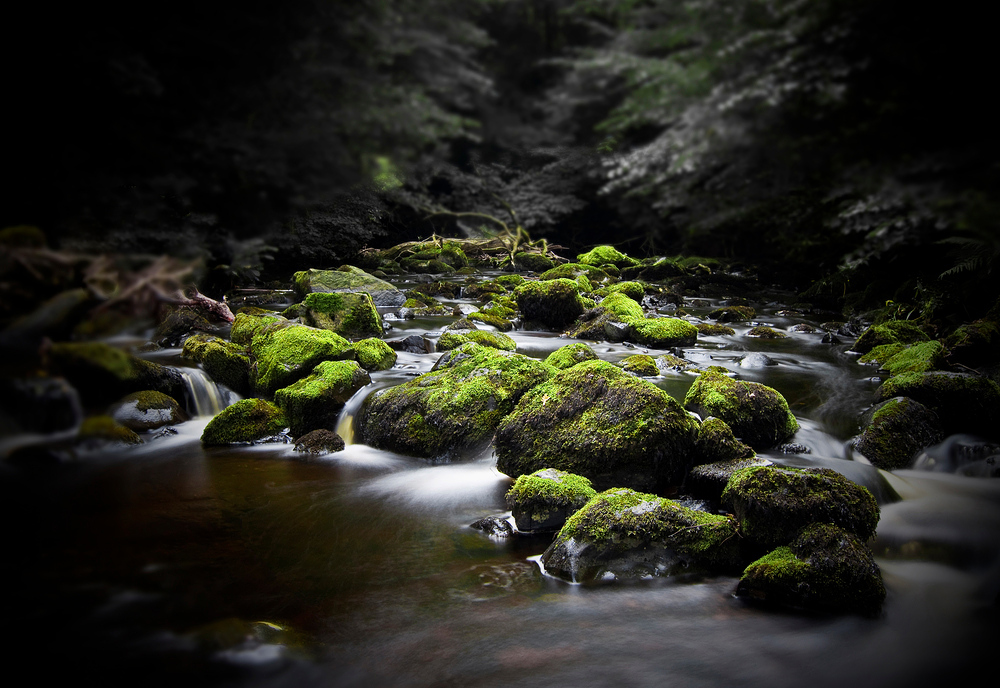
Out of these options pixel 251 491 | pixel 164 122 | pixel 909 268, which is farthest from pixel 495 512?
pixel 909 268

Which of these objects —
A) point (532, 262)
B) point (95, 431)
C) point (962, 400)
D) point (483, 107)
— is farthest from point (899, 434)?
point (532, 262)

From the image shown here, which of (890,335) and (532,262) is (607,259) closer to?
(532,262)

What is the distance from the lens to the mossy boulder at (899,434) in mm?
5812

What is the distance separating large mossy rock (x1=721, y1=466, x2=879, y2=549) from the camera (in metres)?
3.96

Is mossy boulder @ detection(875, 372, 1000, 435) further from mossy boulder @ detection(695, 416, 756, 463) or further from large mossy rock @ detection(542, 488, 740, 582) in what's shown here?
large mossy rock @ detection(542, 488, 740, 582)

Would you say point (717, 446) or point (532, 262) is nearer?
point (717, 446)

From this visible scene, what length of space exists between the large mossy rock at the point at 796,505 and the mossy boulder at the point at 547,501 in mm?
1169

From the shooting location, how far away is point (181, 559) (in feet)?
→ 13.2

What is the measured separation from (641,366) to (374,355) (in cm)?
397

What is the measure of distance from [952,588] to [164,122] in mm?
5361

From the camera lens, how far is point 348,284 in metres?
13.2

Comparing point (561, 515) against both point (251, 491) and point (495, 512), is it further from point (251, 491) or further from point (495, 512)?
point (251, 491)

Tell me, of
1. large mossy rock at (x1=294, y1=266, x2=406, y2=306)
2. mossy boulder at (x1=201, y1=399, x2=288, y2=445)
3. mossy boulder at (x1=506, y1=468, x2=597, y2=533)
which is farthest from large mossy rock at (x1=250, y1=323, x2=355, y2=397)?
large mossy rock at (x1=294, y1=266, x2=406, y2=306)

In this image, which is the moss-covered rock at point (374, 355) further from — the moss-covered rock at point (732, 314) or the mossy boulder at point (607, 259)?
the moss-covered rock at point (732, 314)
